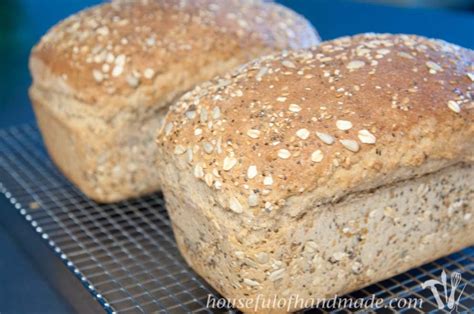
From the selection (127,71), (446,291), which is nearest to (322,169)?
(446,291)

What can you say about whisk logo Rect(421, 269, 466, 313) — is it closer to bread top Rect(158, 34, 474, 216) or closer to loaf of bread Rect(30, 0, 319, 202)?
bread top Rect(158, 34, 474, 216)

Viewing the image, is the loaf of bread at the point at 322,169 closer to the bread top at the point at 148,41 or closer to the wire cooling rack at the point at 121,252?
the wire cooling rack at the point at 121,252

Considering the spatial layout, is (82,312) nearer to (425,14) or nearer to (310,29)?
(310,29)

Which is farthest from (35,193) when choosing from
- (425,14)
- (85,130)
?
(425,14)

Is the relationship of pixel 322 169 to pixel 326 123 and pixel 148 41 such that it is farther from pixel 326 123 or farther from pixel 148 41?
pixel 148 41

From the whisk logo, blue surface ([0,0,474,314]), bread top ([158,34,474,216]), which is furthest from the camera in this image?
blue surface ([0,0,474,314])

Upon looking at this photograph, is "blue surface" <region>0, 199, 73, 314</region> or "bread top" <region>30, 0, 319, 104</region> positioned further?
"bread top" <region>30, 0, 319, 104</region>

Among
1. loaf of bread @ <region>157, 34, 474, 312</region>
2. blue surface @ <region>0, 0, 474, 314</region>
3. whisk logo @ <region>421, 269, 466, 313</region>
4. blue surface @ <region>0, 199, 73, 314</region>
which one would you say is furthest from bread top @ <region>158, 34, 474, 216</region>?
blue surface @ <region>0, 0, 474, 314</region>

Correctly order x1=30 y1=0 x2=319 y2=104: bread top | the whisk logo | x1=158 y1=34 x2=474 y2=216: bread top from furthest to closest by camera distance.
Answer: x1=30 y1=0 x2=319 y2=104: bread top < the whisk logo < x1=158 y1=34 x2=474 y2=216: bread top
